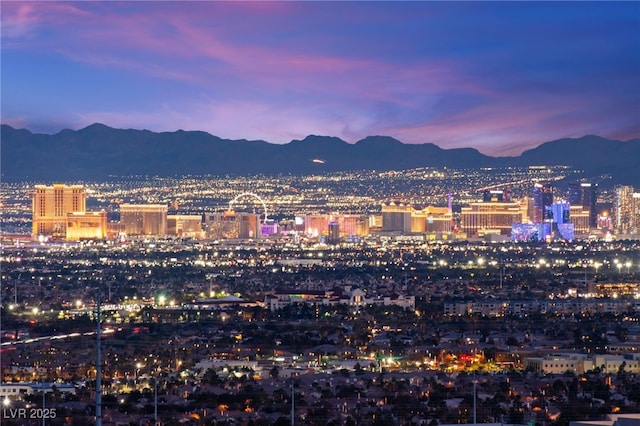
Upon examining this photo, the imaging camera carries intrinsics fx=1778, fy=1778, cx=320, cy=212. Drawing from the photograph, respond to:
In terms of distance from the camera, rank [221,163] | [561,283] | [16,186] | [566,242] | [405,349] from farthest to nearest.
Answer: [221,163]
[16,186]
[566,242]
[561,283]
[405,349]

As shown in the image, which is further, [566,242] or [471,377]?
[566,242]

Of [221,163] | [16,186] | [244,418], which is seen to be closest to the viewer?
[244,418]

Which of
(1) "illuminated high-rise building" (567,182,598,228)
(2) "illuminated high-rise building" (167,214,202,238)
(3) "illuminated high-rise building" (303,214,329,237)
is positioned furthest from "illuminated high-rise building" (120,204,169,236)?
(1) "illuminated high-rise building" (567,182,598,228)

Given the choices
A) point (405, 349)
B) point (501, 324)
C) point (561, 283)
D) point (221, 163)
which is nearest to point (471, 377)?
point (405, 349)

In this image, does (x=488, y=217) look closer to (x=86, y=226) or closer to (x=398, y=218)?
(x=398, y=218)

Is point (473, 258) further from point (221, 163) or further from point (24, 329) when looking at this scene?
point (221, 163)

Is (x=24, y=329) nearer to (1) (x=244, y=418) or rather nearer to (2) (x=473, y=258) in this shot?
(1) (x=244, y=418)

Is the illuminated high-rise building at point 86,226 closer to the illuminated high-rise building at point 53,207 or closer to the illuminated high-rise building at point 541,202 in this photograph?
the illuminated high-rise building at point 53,207
